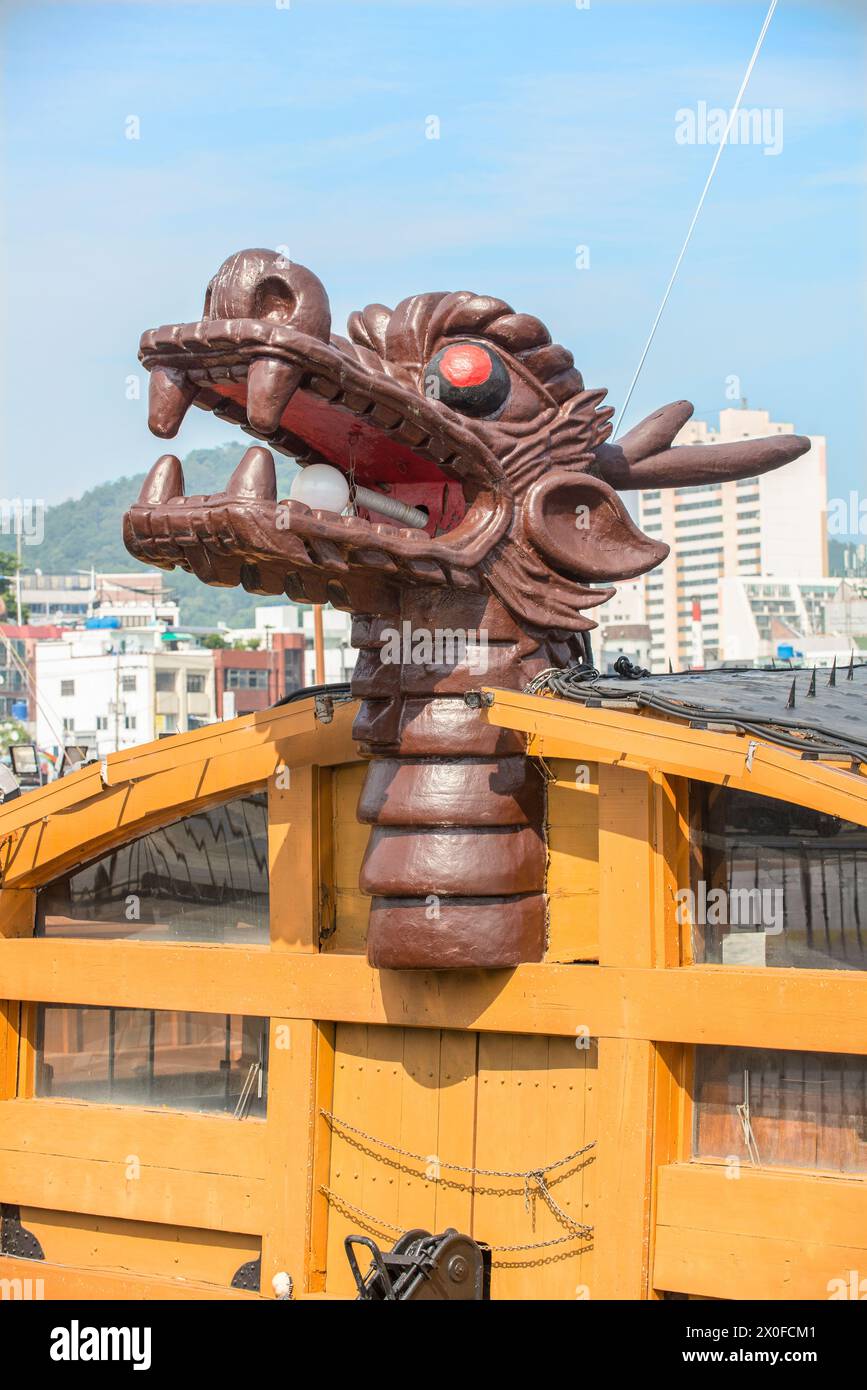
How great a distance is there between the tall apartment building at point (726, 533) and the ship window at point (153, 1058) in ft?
339

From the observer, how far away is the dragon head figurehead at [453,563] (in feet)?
34.8

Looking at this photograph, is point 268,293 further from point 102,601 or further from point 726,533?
point 726,533

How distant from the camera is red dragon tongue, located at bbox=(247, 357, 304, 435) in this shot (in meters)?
9.52

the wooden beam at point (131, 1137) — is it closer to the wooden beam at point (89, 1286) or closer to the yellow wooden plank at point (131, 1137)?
the yellow wooden plank at point (131, 1137)

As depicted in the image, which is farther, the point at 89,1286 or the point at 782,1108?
the point at 89,1286

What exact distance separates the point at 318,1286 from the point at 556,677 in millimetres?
4533

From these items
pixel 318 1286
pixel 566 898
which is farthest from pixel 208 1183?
pixel 566 898

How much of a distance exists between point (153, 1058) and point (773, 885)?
497cm

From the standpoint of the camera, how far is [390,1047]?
1184 cm

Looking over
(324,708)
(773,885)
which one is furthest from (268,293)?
(773,885)

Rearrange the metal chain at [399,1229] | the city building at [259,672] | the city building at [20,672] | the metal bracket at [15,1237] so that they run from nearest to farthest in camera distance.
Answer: the metal chain at [399,1229]
the metal bracket at [15,1237]
the city building at [20,672]
the city building at [259,672]

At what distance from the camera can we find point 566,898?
11445 mm

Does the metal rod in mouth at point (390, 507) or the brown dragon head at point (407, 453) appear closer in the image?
the brown dragon head at point (407, 453)

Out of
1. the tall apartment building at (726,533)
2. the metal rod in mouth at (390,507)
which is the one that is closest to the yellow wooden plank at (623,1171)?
the metal rod in mouth at (390,507)
